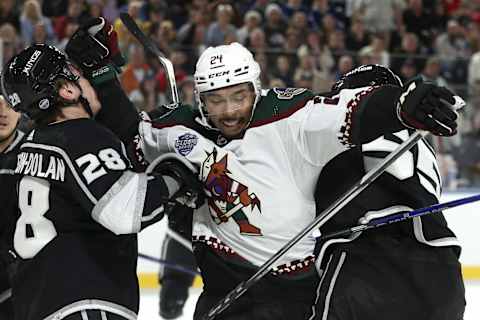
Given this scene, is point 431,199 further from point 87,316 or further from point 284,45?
point 284,45

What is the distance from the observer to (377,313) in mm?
2545

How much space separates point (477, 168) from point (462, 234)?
20.4 inches

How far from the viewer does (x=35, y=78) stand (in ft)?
8.05

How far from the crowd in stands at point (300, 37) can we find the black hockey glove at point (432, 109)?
3.28 metres

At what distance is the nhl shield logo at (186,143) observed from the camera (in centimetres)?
261

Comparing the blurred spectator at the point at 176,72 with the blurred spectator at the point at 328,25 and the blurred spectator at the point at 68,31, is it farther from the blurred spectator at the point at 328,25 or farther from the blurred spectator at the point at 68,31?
the blurred spectator at the point at 328,25

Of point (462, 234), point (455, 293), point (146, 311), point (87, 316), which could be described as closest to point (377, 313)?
point (455, 293)

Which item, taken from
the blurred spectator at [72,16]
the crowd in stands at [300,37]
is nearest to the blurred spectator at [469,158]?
the crowd in stands at [300,37]

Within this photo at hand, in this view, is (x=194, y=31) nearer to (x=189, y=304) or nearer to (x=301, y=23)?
(x=301, y=23)

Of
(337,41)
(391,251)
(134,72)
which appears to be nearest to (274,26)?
→ (337,41)

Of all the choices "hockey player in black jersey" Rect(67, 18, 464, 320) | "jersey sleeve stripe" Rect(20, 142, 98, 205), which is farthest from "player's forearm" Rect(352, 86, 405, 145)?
"jersey sleeve stripe" Rect(20, 142, 98, 205)

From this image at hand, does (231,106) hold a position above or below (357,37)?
above

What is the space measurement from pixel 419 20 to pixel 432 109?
19.7 ft

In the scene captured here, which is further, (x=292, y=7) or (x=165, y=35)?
(x=292, y=7)
